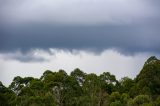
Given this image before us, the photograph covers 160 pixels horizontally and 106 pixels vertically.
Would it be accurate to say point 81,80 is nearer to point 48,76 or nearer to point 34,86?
point 48,76

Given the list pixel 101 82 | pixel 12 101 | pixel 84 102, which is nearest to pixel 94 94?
pixel 101 82

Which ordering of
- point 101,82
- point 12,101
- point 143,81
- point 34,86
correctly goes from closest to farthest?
point 12,101, point 34,86, point 143,81, point 101,82

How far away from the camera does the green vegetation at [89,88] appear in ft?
307

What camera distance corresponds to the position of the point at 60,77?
349 ft

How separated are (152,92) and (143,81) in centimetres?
300

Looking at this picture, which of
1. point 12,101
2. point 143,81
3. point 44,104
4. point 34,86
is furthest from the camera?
point 143,81

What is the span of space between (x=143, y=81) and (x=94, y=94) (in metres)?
10.1

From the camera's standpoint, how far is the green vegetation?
93500mm

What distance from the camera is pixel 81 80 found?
11594 centimetres

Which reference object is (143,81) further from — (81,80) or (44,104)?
(44,104)

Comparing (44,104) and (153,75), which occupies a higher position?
(153,75)

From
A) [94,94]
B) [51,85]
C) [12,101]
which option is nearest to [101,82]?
[94,94]

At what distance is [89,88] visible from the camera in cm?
10838

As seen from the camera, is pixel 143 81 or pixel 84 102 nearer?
pixel 84 102
